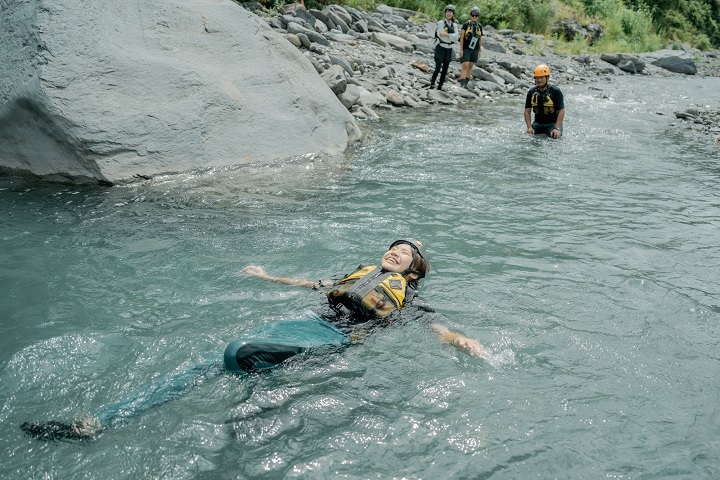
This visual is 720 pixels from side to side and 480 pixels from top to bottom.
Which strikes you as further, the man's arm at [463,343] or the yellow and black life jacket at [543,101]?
the yellow and black life jacket at [543,101]

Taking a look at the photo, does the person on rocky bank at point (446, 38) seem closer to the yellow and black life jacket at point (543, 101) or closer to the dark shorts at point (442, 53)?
the dark shorts at point (442, 53)

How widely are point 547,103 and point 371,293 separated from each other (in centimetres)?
802

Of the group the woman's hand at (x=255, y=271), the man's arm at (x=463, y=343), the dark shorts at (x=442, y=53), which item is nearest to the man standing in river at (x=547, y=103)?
the dark shorts at (x=442, y=53)

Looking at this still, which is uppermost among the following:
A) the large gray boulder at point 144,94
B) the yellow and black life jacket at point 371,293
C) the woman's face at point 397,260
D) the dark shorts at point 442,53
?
the dark shorts at point 442,53

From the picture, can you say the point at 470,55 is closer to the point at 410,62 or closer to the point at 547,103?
the point at 410,62

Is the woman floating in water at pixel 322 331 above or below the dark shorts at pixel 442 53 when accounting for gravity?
below

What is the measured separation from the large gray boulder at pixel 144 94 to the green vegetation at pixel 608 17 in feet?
30.2

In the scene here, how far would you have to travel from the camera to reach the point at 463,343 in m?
4.02

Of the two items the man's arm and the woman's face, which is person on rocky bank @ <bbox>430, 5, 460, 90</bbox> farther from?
the man's arm

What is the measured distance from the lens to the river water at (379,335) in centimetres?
328

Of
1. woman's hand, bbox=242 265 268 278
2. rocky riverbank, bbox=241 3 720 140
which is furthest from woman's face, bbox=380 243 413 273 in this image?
rocky riverbank, bbox=241 3 720 140

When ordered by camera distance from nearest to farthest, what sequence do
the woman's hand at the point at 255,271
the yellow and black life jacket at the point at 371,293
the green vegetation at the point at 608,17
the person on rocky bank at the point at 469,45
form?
the yellow and black life jacket at the point at 371,293 → the woman's hand at the point at 255,271 → the person on rocky bank at the point at 469,45 → the green vegetation at the point at 608,17

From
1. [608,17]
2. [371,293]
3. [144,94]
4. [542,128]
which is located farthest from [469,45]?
[608,17]

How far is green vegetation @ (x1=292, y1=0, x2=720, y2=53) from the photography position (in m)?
24.8
